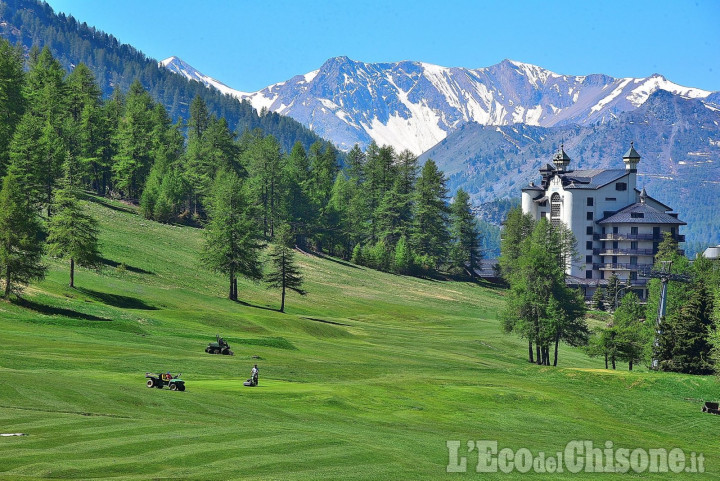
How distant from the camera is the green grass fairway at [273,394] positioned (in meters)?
29.9

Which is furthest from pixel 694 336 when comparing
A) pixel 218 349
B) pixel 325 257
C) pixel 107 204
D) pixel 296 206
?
pixel 296 206

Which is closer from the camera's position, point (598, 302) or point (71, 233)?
point (71, 233)

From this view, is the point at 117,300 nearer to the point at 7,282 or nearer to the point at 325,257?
the point at 7,282

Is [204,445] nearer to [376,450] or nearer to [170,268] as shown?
[376,450]

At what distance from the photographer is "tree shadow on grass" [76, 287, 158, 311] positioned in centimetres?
8206

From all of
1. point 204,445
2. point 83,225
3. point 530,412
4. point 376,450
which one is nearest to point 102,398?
point 204,445

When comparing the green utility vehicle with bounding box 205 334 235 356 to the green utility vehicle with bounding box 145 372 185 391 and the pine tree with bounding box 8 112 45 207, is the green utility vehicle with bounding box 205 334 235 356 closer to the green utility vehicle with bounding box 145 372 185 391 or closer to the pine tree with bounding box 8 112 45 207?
the green utility vehicle with bounding box 145 372 185 391

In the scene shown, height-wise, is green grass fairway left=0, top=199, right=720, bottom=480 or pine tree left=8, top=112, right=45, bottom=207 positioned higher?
pine tree left=8, top=112, right=45, bottom=207

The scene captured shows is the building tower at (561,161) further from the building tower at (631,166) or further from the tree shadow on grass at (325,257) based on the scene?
the tree shadow on grass at (325,257)

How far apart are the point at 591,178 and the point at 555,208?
10928mm

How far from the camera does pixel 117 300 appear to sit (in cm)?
8356

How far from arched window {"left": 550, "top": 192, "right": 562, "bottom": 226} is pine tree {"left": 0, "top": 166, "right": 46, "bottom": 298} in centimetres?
13268

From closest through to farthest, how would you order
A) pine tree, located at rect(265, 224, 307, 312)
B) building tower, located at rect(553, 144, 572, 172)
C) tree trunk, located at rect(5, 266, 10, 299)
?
tree trunk, located at rect(5, 266, 10, 299), pine tree, located at rect(265, 224, 307, 312), building tower, located at rect(553, 144, 572, 172)

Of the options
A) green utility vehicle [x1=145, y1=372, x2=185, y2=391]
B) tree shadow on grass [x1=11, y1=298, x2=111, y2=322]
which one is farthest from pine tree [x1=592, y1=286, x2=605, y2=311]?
green utility vehicle [x1=145, y1=372, x2=185, y2=391]
